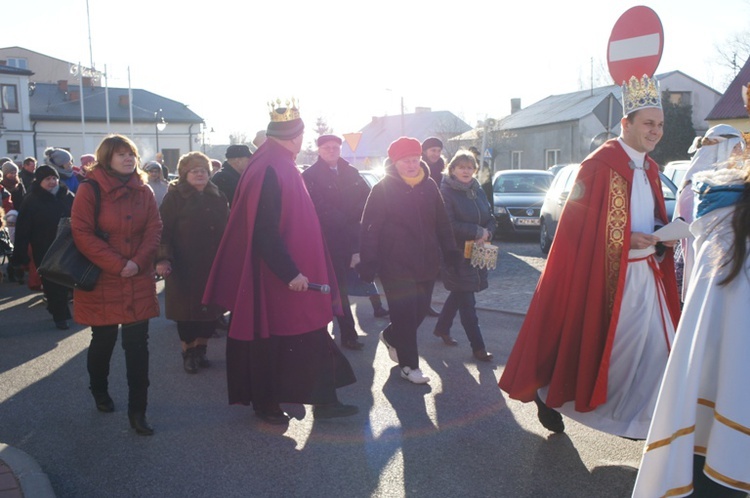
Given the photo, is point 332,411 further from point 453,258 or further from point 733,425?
point 733,425

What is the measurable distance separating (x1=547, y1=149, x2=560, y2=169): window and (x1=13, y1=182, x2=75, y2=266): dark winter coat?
39092 mm

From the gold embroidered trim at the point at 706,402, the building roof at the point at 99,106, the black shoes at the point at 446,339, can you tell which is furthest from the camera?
the building roof at the point at 99,106

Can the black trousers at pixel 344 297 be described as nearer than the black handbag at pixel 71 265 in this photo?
No

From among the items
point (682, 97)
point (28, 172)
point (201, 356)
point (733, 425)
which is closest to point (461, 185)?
point (201, 356)

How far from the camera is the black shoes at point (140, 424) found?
5.13 m

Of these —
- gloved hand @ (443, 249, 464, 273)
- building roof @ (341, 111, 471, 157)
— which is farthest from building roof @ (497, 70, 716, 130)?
gloved hand @ (443, 249, 464, 273)

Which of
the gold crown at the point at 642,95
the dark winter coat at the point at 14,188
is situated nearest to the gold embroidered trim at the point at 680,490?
the gold crown at the point at 642,95

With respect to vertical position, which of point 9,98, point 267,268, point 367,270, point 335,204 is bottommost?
point 367,270

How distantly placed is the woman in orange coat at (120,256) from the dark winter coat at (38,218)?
4562mm

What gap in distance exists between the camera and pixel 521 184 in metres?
19.0

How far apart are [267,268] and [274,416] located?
43.2 inches

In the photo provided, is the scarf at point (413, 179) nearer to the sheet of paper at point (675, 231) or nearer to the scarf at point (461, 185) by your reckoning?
the scarf at point (461, 185)

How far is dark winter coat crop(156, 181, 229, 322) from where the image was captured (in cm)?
671

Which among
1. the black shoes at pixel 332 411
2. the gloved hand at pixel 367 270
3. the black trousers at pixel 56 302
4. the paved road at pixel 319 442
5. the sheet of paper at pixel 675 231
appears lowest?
the paved road at pixel 319 442
